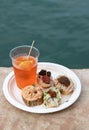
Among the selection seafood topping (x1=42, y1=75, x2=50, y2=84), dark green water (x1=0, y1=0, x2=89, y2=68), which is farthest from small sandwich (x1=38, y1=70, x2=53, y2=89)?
dark green water (x1=0, y1=0, x2=89, y2=68)

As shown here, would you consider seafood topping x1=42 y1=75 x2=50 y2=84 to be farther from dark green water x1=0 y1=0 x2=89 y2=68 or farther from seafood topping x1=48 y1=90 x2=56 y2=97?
dark green water x1=0 y1=0 x2=89 y2=68

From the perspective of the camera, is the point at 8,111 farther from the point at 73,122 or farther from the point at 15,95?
the point at 73,122

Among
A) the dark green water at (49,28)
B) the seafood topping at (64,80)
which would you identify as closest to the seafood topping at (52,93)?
the seafood topping at (64,80)

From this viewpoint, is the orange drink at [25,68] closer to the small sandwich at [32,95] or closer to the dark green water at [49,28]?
the small sandwich at [32,95]

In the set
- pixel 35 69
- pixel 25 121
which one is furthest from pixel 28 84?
pixel 25 121

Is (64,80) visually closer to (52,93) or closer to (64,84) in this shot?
(64,84)
